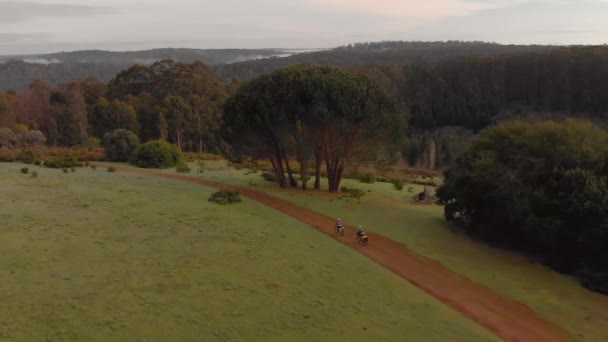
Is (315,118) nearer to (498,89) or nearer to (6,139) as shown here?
(6,139)

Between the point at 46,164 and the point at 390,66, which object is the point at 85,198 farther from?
the point at 390,66

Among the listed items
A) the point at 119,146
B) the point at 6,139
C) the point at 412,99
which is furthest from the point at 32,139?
the point at 412,99

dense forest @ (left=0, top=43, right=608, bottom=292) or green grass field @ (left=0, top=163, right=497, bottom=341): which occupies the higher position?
dense forest @ (left=0, top=43, right=608, bottom=292)

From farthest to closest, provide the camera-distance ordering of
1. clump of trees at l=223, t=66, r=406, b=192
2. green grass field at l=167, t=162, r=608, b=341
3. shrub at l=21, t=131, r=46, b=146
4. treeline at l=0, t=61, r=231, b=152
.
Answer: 1. treeline at l=0, t=61, r=231, b=152
2. shrub at l=21, t=131, r=46, b=146
3. clump of trees at l=223, t=66, r=406, b=192
4. green grass field at l=167, t=162, r=608, b=341

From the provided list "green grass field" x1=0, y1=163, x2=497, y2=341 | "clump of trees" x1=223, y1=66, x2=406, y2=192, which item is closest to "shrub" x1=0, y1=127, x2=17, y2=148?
"clump of trees" x1=223, y1=66, x2=406, y2=192

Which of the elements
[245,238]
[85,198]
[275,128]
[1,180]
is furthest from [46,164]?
[245,238]

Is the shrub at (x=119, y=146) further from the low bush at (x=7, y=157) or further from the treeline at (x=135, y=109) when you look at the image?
the treeline at (x=135, y=109)

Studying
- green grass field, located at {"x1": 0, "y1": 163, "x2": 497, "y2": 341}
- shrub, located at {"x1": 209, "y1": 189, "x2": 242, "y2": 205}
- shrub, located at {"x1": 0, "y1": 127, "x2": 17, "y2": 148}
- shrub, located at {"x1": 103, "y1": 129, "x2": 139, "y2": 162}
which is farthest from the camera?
shrub, located at {"x1": 0, "y1": 127, "x2": 17, "y2": 148}

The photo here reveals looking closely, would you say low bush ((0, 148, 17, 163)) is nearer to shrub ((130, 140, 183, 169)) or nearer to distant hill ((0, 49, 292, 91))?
shrub ((130, 140, 183, 169))
